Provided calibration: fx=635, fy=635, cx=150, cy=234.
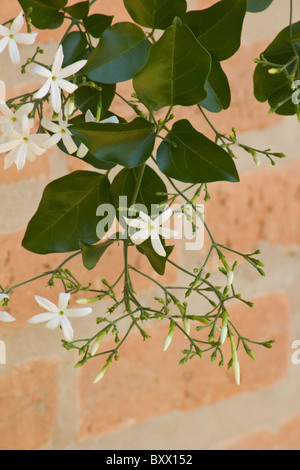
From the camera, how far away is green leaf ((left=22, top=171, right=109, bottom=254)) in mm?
331

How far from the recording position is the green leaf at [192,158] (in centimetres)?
27

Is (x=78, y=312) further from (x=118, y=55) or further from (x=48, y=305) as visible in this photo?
(x=118, y=55)

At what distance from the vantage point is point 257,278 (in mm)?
726

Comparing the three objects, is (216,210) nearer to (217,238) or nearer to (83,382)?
(217,238)

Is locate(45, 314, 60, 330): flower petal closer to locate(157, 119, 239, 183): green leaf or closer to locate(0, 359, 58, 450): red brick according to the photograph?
locate(157, 119, 239, 183): green leaf

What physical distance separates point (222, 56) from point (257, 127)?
401mm

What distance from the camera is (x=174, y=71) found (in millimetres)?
265

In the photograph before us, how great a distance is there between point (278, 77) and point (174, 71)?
0.11 meters

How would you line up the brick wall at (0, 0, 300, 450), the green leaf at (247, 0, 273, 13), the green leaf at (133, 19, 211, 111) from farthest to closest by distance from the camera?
the brick wall at (0, 0, 300, 450)
the green leaf at (247, 0, 273, 13)
the green leaf at (133, 19, 211, 111)

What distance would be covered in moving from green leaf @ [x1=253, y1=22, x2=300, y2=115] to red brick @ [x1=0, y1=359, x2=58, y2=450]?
1.14 feet

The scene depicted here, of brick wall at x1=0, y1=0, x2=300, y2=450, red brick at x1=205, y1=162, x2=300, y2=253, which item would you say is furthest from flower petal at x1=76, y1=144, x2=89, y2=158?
red brick at x1=205, y1=162, x2=300, y2=253

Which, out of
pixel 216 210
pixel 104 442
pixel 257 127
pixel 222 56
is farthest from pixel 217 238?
pixel 222 56
